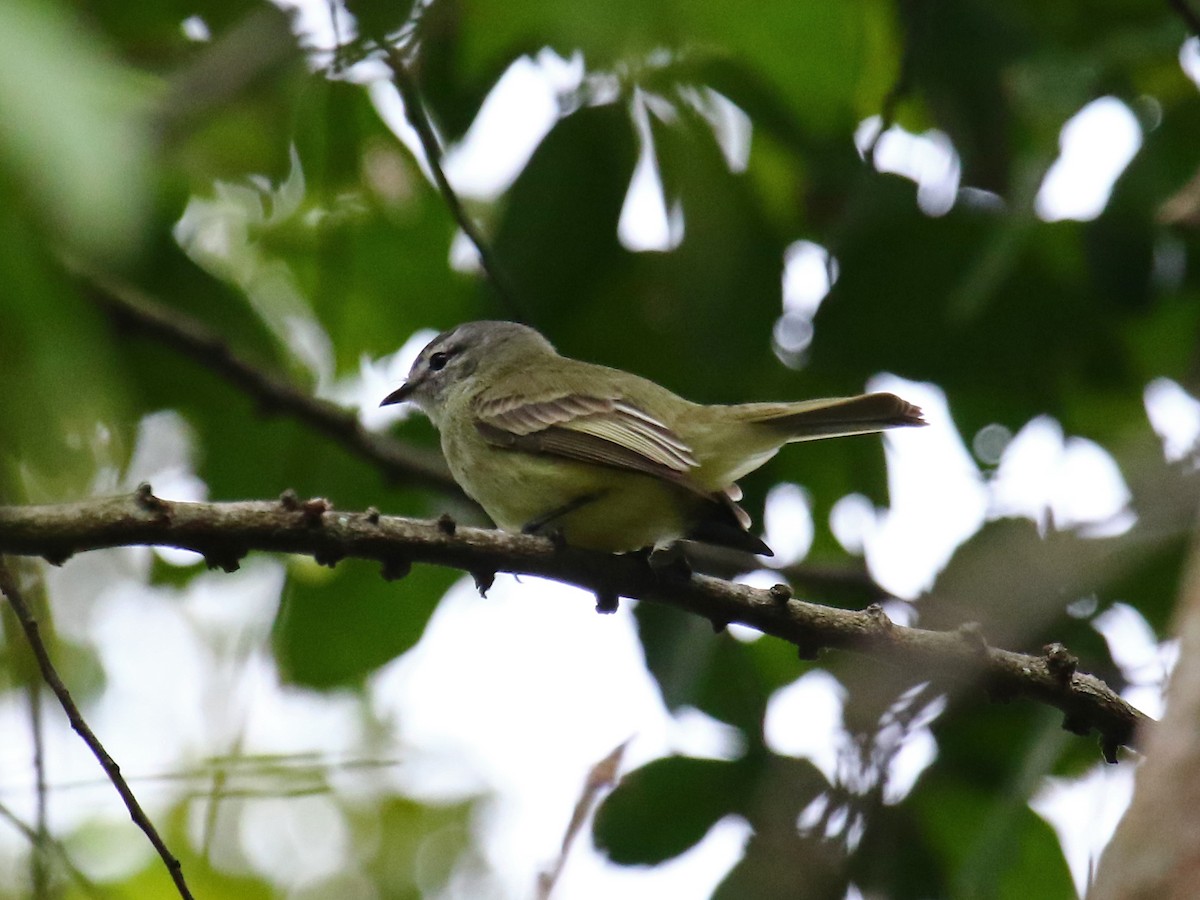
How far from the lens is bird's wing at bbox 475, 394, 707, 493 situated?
13.8 feet

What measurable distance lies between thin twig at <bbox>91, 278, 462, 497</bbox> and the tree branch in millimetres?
1624

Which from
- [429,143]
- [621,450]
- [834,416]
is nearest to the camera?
[429,143]

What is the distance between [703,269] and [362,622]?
1.68 meters

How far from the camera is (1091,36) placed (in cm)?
505

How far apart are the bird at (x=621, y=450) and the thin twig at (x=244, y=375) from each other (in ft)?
0.88

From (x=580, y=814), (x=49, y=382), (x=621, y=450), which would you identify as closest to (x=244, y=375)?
(x=621, y=450)

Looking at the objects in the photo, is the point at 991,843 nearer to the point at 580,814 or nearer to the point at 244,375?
the point at 580,814

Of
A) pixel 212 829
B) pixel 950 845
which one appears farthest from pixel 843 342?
pixel 212 829

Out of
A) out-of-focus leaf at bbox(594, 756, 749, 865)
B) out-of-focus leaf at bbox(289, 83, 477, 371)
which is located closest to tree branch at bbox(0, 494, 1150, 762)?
out-of-focus leaf at bbox(594, 756, 749, 865)

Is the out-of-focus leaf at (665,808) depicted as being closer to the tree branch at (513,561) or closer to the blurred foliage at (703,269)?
the blurred foliage at (703,269)

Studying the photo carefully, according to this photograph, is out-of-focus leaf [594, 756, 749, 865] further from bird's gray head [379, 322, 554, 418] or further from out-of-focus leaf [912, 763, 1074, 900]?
bird's gray head [379, 322, 554, 418]

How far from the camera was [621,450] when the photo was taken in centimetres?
426

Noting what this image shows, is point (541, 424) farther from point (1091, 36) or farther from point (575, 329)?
point (1091, 36)

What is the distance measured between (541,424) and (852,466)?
1.17 m
